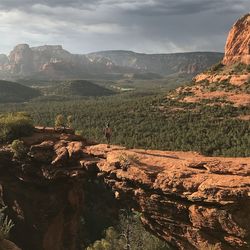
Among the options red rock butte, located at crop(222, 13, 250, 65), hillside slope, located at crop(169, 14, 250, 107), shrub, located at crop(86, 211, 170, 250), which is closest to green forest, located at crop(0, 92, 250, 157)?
hillside slope, located at crop(169, 14, 250, 107)

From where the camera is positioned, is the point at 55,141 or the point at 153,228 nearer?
the point at 153,228

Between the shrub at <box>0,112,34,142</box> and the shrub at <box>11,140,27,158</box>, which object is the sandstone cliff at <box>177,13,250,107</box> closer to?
the shrub at <box>0,112,34,142</box>

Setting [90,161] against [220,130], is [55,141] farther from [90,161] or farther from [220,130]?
[220,130]

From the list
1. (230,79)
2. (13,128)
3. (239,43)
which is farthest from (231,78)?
(13,128)

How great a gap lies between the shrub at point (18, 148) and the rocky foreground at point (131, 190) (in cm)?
42

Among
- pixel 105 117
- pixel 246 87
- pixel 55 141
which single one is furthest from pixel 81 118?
pixel 55 141

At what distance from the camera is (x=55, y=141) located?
31375 millimetres

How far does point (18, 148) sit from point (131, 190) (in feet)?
31.9

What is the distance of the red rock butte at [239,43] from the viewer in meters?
132

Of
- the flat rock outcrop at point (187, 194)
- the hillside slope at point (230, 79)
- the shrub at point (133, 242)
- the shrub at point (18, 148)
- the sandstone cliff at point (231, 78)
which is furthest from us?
the sandstone cliff at point (231, 78)

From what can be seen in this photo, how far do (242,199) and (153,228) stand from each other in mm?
7248

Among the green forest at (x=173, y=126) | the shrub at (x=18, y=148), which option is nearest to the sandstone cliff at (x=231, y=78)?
the green forest at (x=173, y=126)

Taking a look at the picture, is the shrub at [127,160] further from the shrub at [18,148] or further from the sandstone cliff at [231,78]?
the sandstone cliff at [231,78]

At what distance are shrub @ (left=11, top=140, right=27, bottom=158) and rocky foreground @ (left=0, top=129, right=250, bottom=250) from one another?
42 cm
